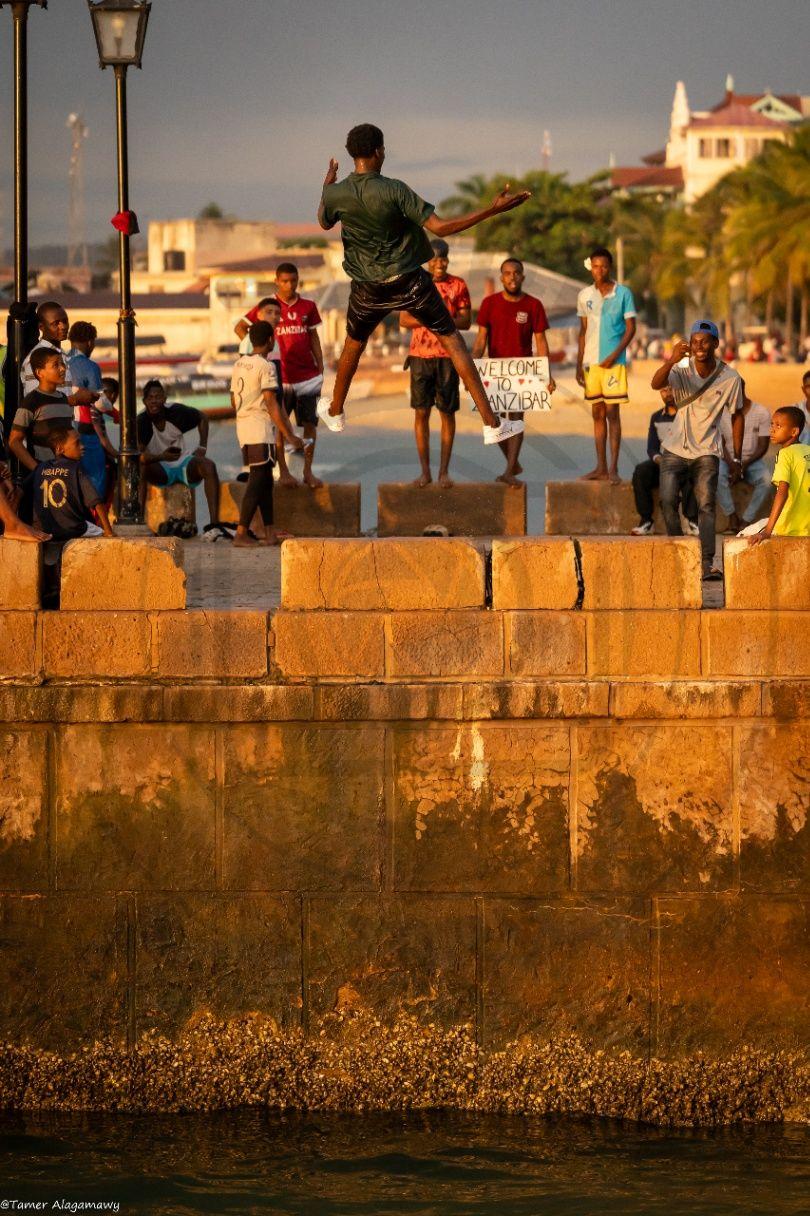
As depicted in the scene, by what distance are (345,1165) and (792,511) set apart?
3.87 m

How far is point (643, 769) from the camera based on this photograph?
911 cm

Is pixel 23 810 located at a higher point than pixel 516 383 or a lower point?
lower

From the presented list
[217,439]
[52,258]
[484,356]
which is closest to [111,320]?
[217,439]

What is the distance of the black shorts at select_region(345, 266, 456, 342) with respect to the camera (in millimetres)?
11078

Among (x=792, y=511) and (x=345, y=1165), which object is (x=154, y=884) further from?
(x=792, y=511)

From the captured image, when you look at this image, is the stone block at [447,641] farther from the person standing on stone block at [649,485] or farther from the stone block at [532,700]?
the person standing on stone block at [649,485]

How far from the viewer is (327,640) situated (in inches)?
356

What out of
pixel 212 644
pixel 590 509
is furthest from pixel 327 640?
pixel 590 509

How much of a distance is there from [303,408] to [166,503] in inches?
53.1

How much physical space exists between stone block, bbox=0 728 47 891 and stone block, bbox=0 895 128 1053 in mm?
103

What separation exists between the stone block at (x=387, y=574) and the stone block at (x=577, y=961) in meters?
1.46

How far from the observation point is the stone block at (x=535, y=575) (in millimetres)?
9070

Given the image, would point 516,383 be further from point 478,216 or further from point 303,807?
point 303,807

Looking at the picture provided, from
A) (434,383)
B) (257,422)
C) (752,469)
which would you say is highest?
(434,383)
